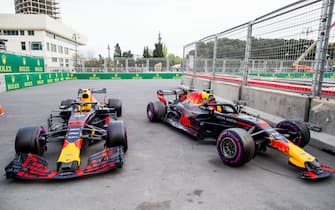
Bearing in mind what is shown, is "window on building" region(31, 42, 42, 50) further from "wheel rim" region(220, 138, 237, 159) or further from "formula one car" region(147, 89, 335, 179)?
"wheel rim" region(220, 138, 237, 159)

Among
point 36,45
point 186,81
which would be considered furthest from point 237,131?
point 36,45

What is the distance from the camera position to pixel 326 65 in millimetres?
4980

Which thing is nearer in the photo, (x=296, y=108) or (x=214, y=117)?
(x=214, y=117)

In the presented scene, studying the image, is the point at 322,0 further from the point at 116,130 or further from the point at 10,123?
the point at 10,123

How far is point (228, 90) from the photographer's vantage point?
27.4ft

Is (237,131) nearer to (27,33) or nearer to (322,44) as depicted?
(322,44)

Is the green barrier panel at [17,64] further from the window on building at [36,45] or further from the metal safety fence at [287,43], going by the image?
the window on building at [36,45]

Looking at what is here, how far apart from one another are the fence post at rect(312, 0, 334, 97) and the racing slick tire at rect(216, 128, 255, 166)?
2.60 m

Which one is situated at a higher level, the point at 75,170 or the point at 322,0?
the point at 322,0

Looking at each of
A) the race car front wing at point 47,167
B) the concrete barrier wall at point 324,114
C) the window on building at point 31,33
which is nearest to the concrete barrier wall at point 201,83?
the concrete barrier wall at point 324,114

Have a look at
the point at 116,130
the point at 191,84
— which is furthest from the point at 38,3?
the point at 116,130

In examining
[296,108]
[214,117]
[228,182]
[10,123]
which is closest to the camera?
[228,182]

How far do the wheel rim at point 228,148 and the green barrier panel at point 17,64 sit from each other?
53.8 ft

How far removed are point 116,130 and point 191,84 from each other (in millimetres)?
9428
